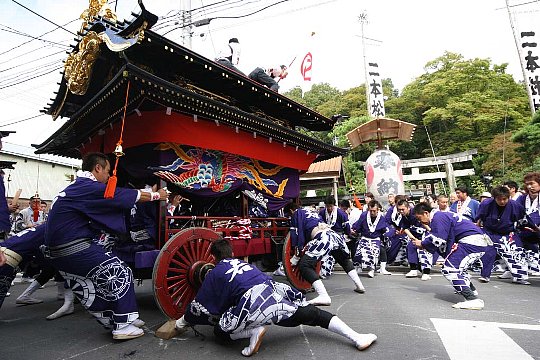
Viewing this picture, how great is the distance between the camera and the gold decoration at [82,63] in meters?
4.85

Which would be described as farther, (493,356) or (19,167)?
(19,167)

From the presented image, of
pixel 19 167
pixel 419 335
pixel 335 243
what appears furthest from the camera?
pixel 19 167

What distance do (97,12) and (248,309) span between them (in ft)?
16.0

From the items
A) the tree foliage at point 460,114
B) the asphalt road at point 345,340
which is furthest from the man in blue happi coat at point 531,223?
the tree foliage at point 460,114

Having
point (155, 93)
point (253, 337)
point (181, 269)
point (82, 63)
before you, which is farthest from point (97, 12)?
point (253, 337)

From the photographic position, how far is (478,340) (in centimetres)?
311

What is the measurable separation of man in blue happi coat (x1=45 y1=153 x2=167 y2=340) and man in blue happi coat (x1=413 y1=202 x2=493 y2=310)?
3.97 meters

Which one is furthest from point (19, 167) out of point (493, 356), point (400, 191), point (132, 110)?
point (493, 356)

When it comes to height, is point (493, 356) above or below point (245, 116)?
below

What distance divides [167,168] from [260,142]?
2041mm

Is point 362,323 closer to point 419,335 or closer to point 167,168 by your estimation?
point 419,335

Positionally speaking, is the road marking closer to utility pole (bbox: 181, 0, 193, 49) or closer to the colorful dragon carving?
the colorful dragon carving

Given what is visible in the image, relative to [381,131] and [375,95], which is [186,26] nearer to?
[381,131]

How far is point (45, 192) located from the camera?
20688mm
